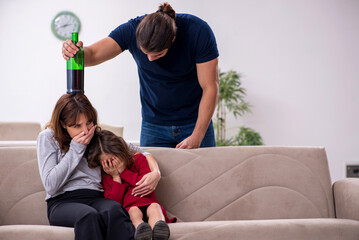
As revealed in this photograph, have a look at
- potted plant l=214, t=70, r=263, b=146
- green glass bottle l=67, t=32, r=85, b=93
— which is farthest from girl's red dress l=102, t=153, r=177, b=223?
potted plant l=214, t=70, r=263, b=146

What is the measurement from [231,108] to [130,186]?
129 inches

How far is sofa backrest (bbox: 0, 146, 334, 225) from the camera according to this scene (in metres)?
1.94

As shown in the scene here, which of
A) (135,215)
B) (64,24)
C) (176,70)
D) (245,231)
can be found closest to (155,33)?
(176,70)

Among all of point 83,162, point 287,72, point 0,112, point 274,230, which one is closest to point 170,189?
point 83,162

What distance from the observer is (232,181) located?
2.01 metres

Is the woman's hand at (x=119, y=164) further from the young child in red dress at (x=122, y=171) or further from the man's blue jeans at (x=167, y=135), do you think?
the man's blue jeans at (x=167, y=135)

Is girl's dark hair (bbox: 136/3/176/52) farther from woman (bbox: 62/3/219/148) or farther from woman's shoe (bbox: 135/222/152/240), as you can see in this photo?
woman's shoe (bbox: 135/222/152/240)

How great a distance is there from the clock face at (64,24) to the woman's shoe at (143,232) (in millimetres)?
4277

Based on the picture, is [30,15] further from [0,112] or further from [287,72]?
[287,72]

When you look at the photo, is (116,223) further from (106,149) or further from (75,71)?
(75,71)

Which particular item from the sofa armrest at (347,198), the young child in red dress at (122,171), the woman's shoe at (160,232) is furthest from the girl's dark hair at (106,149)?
the sofa armrest at (347,198)

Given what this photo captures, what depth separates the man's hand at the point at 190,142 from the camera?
2.02m

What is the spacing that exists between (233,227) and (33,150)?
1.05 meters

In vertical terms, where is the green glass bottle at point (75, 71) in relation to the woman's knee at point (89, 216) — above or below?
above
